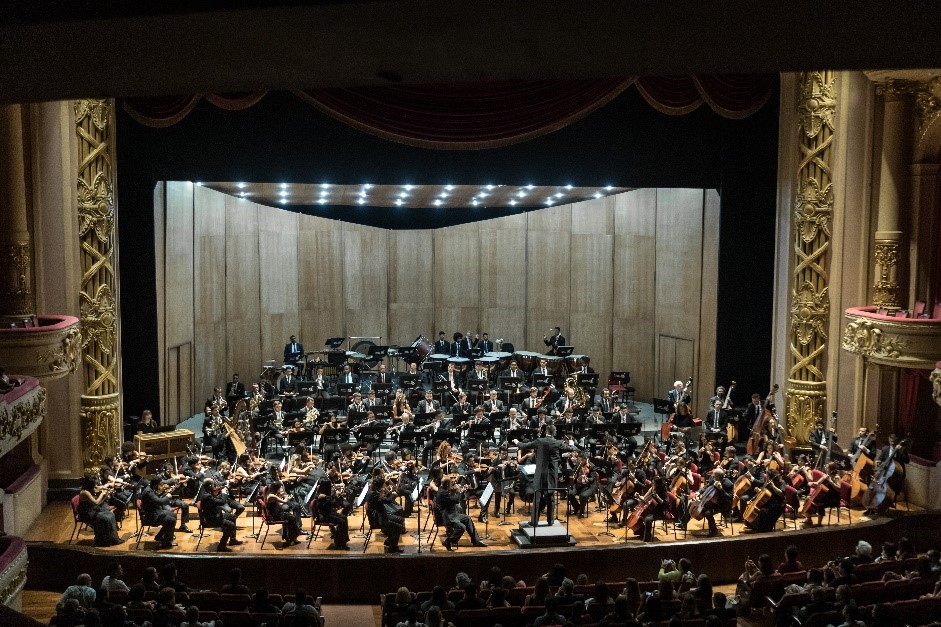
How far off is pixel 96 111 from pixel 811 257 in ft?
37.4

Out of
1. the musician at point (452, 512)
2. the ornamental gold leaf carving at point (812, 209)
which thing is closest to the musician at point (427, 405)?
the musician at point (452, 512)

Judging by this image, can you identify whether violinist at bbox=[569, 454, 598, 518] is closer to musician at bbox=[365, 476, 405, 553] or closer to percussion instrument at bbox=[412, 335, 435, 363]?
musician at bbox=[365, 476, 405, 553]

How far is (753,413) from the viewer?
53.3 ft

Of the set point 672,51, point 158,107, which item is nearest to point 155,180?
point 158,107

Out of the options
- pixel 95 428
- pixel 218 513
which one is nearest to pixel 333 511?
pixel 218 513

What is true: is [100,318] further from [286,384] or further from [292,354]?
[292,354]

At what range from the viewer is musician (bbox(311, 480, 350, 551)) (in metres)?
12.2

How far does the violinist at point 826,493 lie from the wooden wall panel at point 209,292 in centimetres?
1170

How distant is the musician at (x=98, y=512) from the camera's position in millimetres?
12250

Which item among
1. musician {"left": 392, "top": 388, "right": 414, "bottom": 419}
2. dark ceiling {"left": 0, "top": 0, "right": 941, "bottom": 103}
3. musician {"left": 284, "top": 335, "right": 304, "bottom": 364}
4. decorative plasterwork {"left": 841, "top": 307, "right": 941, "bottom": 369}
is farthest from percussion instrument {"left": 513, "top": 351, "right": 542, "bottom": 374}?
dark ceiling {"left": 0, "top": 0, "right": 941, "bottom": 103}

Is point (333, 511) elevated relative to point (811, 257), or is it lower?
lower

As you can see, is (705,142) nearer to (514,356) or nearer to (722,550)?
(514,356)

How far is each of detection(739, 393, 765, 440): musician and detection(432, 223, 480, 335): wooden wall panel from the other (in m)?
8.46

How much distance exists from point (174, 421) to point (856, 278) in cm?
1206
